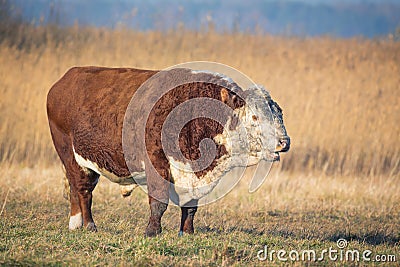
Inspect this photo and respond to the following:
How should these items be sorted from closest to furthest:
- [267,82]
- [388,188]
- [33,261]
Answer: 1. [33,261]
2. [388,188]
3. [267,82]

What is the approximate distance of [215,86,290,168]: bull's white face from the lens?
667 cm

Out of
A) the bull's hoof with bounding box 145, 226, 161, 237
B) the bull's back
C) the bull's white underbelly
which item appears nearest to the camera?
the bull's hoof with bounding box 145, 226, 161, 237

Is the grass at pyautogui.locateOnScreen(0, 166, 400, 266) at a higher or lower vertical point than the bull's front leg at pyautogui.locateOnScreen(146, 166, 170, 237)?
lower

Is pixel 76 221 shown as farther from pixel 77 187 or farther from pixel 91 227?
pixel 77 187

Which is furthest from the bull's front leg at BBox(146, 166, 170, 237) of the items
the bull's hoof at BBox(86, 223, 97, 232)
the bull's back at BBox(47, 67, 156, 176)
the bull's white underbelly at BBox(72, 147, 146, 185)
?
the bull's hoof at BBox(86, 223, 97, 232)

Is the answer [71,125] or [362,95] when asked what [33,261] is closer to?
[71,125]

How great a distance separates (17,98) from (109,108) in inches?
289

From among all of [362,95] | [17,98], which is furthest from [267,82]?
[17,98]

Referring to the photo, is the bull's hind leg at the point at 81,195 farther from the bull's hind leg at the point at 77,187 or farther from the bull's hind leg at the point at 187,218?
the bull's hind leg at the point at 187,218

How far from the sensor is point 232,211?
9.64m

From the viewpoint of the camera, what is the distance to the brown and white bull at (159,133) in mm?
6801

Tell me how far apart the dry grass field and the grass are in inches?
0.8

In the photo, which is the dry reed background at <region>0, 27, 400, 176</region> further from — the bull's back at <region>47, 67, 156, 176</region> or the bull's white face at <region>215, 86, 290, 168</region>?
the bull's white face at <region>215, 86, 290, 168</region>

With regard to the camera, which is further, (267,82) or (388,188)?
(267,82)
